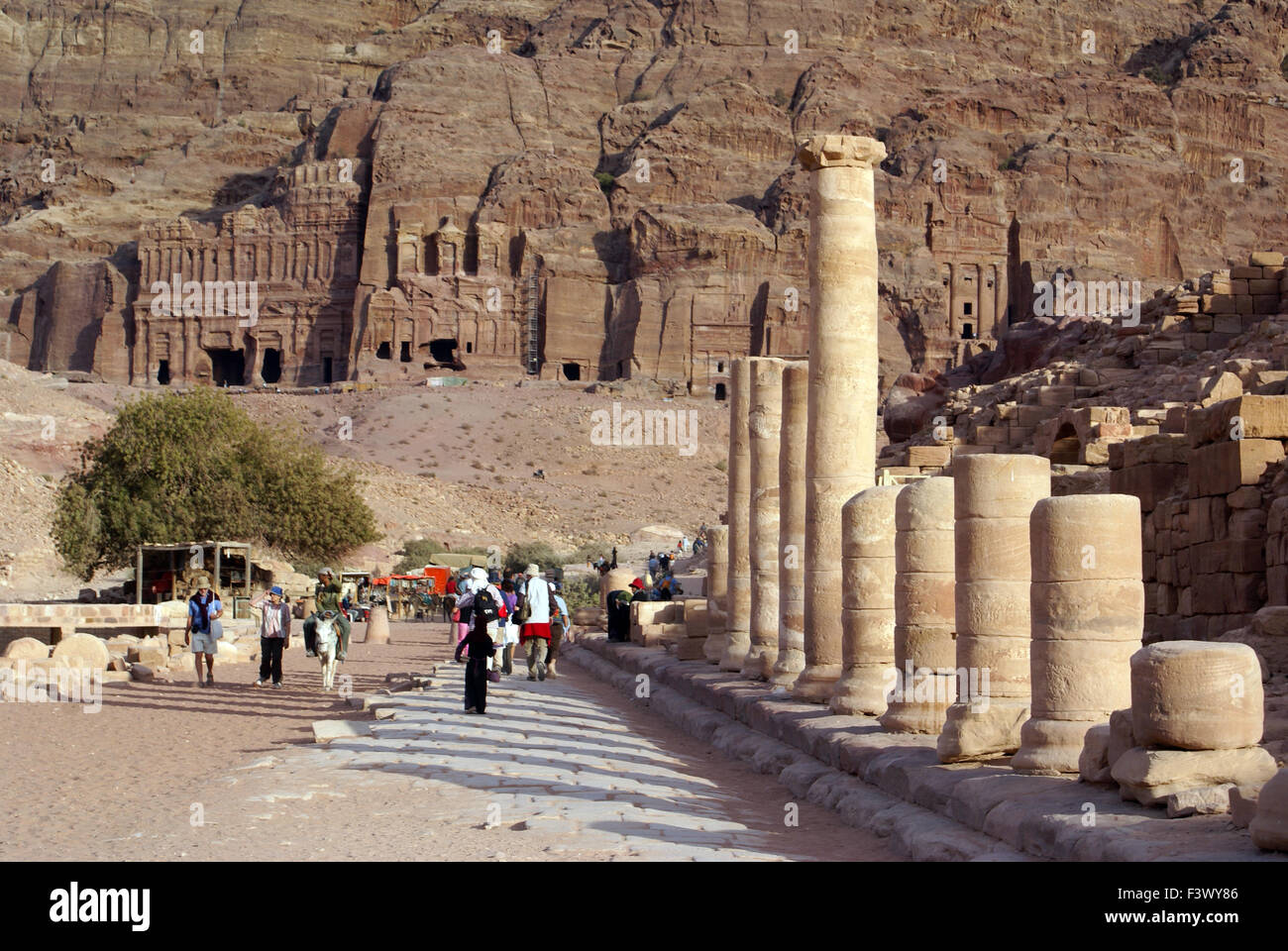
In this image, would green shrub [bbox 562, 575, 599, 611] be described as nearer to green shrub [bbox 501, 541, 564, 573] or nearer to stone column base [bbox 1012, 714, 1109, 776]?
green shrub [bbox 501, 541, 564, 573]

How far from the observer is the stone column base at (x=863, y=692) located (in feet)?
39.3

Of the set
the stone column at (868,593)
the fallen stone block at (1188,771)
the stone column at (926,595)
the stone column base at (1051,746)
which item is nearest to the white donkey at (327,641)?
the stone column at (868,593)

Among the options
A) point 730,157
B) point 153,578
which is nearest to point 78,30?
point 730,157

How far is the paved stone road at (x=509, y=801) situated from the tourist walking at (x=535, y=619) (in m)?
4.63

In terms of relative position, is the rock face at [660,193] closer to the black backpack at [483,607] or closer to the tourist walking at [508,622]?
the tourist walking at [508,622]

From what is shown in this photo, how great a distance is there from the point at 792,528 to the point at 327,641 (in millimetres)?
5564

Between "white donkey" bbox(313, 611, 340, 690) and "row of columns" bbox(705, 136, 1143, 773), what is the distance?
4421mm

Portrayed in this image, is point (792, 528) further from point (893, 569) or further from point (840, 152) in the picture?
point (840, 152)

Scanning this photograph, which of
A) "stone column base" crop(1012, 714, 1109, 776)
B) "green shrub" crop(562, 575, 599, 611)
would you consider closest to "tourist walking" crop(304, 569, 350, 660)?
"stone column base" crop(1012, 714, 1109, 776)

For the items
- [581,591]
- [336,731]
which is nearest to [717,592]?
[336,731]

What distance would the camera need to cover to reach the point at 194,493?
128 feet

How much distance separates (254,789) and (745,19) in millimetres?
95870

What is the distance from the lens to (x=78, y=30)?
424ft
